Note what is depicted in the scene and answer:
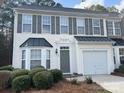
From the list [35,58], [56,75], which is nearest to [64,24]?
[35,58]

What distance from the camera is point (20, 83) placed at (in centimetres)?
1059

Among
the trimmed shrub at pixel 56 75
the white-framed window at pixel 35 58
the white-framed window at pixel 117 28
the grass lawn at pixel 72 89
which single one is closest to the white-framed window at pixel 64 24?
the white-framed window at pixel 35 58

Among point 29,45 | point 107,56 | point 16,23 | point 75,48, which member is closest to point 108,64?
point 107,56

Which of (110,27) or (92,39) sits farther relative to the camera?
(110,27)

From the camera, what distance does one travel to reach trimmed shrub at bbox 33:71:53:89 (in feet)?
34.7

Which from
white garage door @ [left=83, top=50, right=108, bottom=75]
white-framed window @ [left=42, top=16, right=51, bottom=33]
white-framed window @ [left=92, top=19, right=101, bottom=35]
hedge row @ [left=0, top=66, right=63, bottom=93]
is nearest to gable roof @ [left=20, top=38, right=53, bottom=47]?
white-framed window @ [left=42, top=16, right=51, bottom=33]

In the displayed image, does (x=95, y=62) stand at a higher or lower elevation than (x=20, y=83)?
higher

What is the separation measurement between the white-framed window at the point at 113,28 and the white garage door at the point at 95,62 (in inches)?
128

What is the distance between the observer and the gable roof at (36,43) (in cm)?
1742

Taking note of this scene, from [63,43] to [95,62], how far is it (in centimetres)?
408

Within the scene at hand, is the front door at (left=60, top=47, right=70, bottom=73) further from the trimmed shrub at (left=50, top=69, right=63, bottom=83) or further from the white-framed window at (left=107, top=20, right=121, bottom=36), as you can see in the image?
the trimmed shrub at (left=50, top=69, right=63, bottom=83)

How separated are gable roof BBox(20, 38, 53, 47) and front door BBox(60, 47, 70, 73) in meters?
1.57

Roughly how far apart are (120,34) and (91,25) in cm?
420

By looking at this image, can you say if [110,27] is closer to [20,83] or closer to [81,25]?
[81,25]
